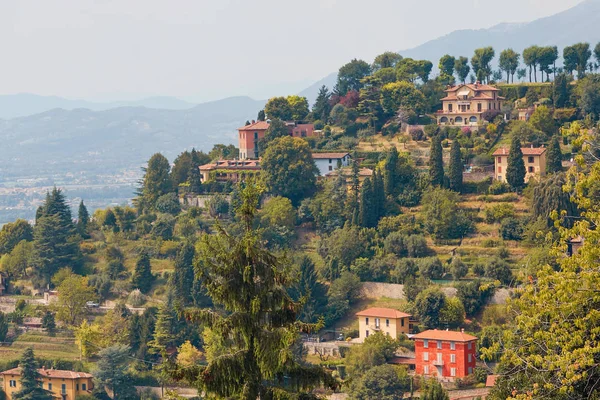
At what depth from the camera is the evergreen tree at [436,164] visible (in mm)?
73375

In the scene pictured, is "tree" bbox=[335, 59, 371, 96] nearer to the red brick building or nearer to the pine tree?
the pine tree

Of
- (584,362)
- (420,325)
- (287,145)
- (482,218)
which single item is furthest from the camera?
(287,145)

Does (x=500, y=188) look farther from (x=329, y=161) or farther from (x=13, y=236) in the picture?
(x=13, y=236)

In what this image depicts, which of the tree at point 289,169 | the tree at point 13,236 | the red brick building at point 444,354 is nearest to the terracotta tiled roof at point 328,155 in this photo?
the tree at point 289,169

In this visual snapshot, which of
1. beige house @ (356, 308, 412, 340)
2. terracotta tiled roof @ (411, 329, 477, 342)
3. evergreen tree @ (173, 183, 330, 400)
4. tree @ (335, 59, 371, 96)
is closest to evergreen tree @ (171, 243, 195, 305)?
beige house @ (356, 308, 412, 340)

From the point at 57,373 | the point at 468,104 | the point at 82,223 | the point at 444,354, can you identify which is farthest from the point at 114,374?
the point at 468,104

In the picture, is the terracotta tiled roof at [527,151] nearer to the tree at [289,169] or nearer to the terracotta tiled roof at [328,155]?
the terracotta tiled roof at [328,155]

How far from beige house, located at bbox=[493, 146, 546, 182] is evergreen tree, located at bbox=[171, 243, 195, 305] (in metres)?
21.0

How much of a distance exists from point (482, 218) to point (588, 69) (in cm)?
3034

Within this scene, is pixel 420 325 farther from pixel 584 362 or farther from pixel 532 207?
pixel 584 362

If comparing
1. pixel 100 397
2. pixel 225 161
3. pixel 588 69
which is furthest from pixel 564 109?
pixel 100 397

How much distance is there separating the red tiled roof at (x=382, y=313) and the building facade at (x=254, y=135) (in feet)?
85.5

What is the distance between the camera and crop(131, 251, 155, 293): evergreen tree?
74.1 metres

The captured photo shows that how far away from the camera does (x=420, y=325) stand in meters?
63.5
